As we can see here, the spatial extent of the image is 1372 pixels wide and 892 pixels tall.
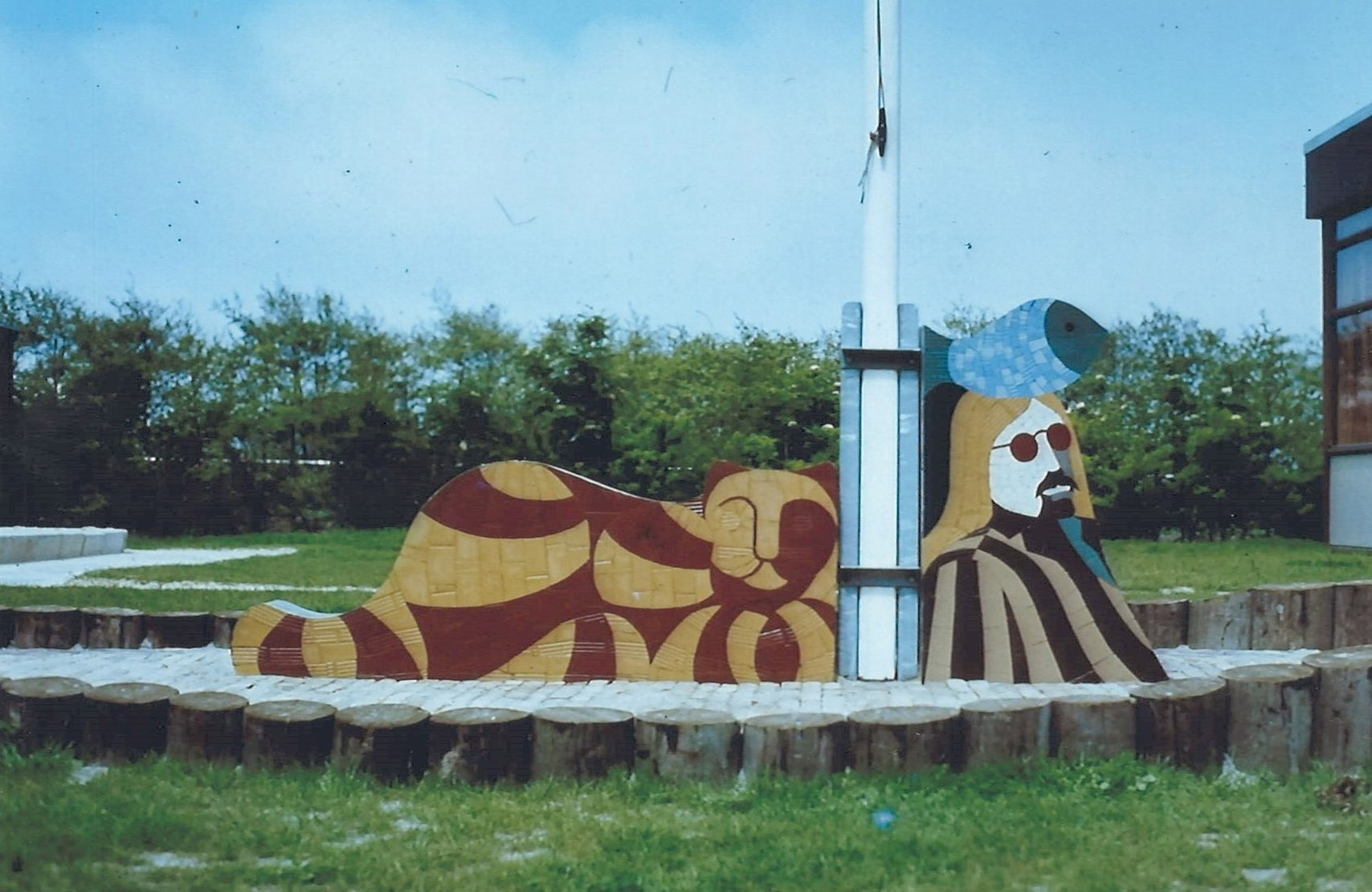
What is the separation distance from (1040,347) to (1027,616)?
1.56 metres

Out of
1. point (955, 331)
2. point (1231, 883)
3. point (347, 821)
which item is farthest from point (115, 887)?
point (955, 331)

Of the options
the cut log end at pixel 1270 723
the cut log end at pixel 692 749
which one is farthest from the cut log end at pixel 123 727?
the cut log end at pixel 1270 723

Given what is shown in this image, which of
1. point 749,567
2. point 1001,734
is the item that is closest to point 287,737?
point 749,567

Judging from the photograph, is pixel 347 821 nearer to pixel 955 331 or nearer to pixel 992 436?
pixel 992 436

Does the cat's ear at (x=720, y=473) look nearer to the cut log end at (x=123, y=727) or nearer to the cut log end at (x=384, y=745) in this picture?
the cut log end at (x=384, y=745)

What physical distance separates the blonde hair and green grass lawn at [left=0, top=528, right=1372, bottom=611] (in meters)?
4.90

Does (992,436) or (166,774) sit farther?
(992,436)

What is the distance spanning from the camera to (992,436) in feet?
24.7

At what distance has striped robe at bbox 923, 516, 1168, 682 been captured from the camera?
23.8 ft

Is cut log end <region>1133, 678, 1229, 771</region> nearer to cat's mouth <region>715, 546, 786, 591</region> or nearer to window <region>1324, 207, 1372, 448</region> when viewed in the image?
cat's mouth <region>715, 546, 786, 591</region>

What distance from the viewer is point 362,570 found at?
Result: 1595 centimetres

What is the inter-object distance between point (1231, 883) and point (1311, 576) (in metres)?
11.8

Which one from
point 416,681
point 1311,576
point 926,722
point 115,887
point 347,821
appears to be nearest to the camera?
point 115,887

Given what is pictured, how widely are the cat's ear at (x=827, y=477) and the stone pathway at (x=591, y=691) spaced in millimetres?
1105
